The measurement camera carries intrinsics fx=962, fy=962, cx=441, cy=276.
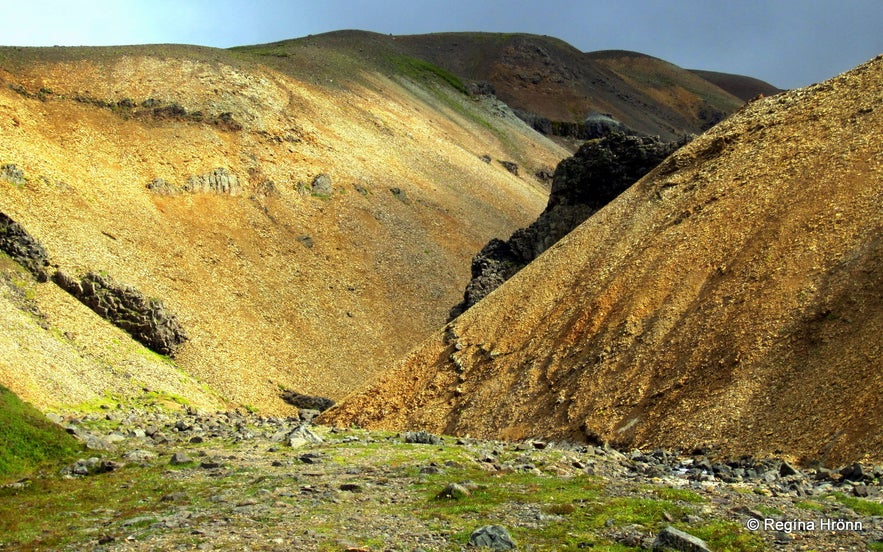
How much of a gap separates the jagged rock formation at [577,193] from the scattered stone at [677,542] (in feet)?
109

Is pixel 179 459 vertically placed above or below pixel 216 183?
below

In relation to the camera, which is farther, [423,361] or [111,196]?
[111,196]

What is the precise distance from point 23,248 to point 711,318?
94.9ft

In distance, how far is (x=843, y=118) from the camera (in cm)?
3547

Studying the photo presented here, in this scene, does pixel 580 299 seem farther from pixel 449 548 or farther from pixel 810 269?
pixel 449 548

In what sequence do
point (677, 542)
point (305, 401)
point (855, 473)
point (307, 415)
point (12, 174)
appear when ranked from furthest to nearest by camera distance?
1. point (12, 174)
2. point (305, 401)
3. point (307, 415)
4. point (855, 473)
5. point (677, 542)

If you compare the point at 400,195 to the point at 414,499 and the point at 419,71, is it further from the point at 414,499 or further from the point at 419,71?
the point at 419,71

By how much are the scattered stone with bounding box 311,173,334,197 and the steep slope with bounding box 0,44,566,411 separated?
159mm

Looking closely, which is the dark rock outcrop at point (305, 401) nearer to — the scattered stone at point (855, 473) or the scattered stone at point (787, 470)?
the scattered stone at point (787, 470)

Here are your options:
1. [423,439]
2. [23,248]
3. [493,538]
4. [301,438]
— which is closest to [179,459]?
[301,438]

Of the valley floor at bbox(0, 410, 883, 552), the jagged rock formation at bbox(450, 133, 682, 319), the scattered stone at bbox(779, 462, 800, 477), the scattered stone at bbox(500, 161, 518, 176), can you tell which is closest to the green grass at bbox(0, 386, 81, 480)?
the valley floor at bbox(0, 410, 883, 552)

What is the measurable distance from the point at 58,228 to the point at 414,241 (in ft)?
89.1

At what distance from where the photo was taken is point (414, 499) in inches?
802

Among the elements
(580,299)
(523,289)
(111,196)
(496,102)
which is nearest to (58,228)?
(111,196)
